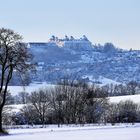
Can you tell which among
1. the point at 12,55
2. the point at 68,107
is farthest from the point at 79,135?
the point at 68,107

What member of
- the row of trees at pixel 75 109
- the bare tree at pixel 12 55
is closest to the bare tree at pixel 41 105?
the row of trees at pixel 75 109

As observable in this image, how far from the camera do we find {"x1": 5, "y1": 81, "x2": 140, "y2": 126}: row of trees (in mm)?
110688

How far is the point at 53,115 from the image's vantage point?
112m

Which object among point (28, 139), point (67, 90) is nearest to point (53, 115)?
point (67, 90)

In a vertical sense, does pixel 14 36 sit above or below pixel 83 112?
above

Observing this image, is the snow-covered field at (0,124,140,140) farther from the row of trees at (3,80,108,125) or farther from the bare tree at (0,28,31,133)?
the row of trees at (3,80,108,125)

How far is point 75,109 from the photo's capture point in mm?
113312

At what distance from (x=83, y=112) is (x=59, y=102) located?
871cm

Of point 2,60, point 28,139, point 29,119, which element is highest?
point 2,60

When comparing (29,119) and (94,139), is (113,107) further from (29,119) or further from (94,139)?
(94,139)

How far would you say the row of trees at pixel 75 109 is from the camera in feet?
363

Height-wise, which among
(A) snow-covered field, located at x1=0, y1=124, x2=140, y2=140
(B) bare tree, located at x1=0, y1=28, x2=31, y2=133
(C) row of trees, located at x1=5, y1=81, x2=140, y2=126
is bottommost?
(C) row of trees, located at x1=5, y1=81, x2=140, y2=126

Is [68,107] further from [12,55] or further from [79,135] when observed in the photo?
[79,135]

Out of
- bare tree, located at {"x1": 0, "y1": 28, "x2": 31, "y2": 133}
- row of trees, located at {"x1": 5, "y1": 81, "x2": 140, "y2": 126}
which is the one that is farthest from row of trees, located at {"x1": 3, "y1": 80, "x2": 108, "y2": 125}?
bare tree, located at {"x1": 0, "y1": 28, "x2": 31, "y2": 133}
